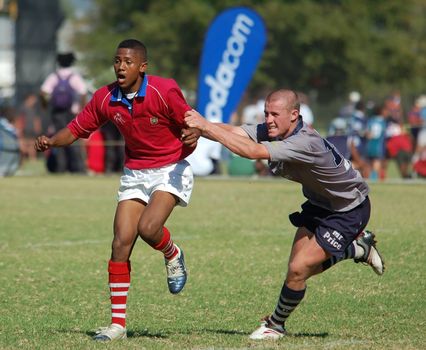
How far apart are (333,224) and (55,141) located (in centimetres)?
210

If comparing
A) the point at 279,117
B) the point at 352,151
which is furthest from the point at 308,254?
the point at 352,151

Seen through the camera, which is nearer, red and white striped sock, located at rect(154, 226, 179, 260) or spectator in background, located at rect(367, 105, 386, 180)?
red and white striped sock, located at rect(154, 226, 179, 260)

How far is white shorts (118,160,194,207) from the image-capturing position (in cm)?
800

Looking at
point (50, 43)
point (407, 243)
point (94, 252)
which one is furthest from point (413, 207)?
point (50, 43)

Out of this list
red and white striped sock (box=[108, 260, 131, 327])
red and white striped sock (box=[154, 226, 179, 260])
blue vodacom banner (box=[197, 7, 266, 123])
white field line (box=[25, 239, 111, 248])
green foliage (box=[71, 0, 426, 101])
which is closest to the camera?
red and white striped sock (box=[108, 260, 131, 327])

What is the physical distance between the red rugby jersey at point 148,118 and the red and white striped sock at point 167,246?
0.49 metres

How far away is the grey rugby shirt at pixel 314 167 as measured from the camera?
7.09 meters

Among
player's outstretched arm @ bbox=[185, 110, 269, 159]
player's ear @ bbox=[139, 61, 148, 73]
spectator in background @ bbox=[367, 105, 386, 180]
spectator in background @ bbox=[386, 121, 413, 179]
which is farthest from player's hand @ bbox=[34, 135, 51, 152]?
spectator in background @ bbox=[386, 121, 413, 179]

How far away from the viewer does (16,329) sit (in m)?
7.77

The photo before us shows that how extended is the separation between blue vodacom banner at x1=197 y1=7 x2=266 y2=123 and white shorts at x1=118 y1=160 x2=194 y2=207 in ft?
46.8

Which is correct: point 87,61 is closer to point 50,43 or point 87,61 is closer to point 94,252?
point 50,43

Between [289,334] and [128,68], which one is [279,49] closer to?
[128,68]

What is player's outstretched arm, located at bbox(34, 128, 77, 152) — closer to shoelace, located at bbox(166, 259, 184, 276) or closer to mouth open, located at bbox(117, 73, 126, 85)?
mouth open, located at bbox(117, 73, 126, 85)

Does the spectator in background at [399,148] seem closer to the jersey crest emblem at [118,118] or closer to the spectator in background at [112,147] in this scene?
the spectator in background at [112,147]
